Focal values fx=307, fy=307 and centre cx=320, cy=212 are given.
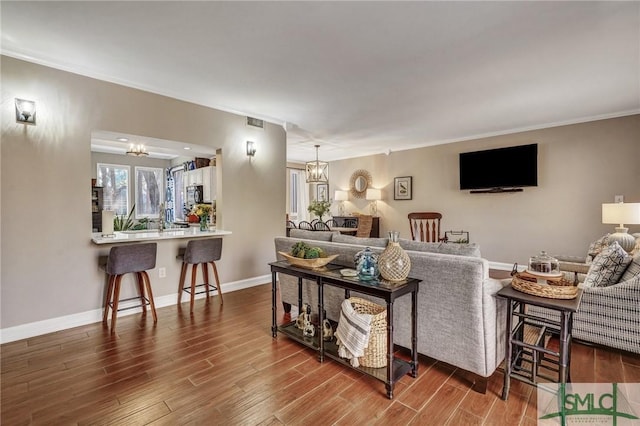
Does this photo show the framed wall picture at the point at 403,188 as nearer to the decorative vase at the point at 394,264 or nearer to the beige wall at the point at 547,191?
the beige wall at the point at 547,191

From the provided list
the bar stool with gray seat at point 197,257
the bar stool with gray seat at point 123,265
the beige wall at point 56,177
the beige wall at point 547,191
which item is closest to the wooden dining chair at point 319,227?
the beige wall at point 547,191

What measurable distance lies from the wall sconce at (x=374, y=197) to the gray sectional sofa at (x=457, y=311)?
16.5ft

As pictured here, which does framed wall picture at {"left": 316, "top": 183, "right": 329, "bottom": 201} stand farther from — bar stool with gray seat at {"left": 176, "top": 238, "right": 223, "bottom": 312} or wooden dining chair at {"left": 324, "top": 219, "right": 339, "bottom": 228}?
bar stool with gray seat at {"left": 176, "top": 238, "right": 223, "bottom": 312}

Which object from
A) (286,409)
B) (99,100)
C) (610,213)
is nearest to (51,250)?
(99,100)

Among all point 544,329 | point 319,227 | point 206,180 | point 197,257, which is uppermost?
point 206,180

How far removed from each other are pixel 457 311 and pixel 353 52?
7.48 feet

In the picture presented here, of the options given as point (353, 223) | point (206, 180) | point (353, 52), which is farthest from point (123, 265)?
point (353, 223)

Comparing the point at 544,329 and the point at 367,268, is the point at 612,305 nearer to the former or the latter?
the point at 544,329

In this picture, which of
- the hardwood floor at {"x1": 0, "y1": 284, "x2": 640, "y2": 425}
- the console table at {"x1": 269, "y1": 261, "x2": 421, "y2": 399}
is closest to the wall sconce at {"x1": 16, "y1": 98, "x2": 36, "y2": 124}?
the hardwood floor at {"x1": 0, "y1": 284, "x2": 640, "y2": 425}

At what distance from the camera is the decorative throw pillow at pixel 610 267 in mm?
2482

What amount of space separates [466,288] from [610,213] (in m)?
3.23

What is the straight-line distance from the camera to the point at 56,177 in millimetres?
3020

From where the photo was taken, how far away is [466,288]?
194 cm

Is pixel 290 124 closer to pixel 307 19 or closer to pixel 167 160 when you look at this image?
pixel 307 19
